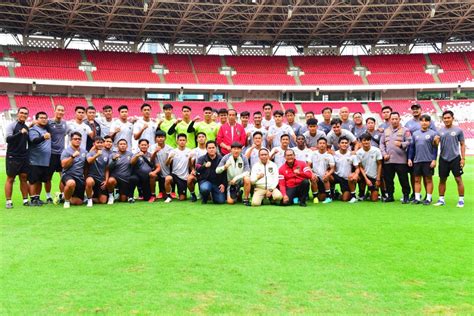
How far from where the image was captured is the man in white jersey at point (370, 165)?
9.42 meters

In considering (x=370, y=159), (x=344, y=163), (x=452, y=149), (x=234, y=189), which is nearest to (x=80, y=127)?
(x=234, y=189)

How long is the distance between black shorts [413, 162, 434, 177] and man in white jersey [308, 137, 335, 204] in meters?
1.75

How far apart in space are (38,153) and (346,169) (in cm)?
672

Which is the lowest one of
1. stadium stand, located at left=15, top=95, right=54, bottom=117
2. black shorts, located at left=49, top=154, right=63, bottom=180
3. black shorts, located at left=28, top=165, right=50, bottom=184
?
black shorts, located at left=28, top=165, right=50, bottom=184

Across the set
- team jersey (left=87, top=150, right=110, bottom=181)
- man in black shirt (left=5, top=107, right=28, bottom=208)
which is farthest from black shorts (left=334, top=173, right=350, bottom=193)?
man in black shirt (left=5, top=107, right=28, bottom=208)

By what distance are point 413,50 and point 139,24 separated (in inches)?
1163

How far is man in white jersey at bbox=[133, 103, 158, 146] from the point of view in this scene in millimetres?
9391

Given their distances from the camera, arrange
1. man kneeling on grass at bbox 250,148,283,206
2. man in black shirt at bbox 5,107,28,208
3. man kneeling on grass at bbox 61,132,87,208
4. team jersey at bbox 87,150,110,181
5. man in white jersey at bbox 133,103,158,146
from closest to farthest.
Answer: man in black shirt at bbox 5,107,28,208 → man kneeling on grass at bbox 61,132,87,208 → man kneeling on grass at bbox 250,148,283,206 → team jersey at bbox 87,150,110,181 → man in white jersey at bbox 133,103,158,146

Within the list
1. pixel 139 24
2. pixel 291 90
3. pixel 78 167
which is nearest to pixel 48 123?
pixel 78 167

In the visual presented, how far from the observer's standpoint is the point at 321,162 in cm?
957

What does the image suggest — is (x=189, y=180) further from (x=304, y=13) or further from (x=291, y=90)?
(x=291, y=90)

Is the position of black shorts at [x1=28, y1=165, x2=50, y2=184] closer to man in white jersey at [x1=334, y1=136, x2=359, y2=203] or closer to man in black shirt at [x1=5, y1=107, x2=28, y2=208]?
→ man in black shirt at [x1=5, y1=107, x2=28, y2=208]

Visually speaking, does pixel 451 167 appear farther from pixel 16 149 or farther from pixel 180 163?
pixel 16 149

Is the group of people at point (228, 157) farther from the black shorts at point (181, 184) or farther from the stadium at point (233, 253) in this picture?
the stadium at point (233, 253)
